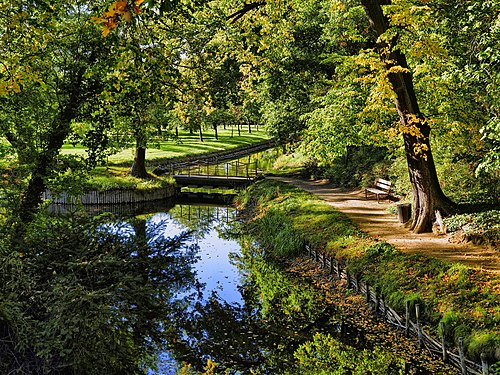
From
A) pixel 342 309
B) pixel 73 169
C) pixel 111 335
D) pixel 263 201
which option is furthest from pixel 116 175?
pixel 111 335

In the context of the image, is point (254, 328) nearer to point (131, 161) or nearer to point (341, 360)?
point (341, 360)

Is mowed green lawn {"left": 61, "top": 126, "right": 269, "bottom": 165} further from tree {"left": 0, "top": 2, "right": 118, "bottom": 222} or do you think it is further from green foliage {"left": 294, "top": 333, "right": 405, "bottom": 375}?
green foliage {"left": 294, "top": 333, "right": 405, "bottom": 375}

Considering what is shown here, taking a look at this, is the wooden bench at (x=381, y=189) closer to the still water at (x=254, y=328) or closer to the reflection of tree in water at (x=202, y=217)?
the still water at (x=254, y=328)

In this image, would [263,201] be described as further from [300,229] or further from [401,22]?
[401,22]

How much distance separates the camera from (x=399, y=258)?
456 inches

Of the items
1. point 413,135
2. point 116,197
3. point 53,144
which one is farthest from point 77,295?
point 116,197

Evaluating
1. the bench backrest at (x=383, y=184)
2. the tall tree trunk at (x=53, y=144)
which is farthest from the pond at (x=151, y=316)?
the bench backrest at (x=383, y=184)

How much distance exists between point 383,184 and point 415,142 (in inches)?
301

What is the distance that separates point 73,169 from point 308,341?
6761 millimetres

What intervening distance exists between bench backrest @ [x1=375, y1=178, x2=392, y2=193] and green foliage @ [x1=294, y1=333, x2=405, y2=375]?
445 inches

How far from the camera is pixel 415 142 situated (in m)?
13.2

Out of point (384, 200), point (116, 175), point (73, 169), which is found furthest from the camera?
point (116, 175)

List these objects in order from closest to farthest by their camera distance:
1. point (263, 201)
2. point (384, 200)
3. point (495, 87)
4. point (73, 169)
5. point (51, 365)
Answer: point (51, 365) < point (495, 87) < point (73, 169) < point (384, 200) < point (263, 201)

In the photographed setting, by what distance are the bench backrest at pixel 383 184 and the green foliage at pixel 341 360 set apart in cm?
1131
